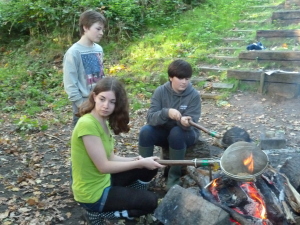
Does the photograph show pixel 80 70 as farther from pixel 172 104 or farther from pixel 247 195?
pixel 247 195

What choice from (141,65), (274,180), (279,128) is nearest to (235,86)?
(279,128)

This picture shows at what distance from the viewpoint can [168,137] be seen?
3719mm

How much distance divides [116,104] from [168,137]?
3.30ft

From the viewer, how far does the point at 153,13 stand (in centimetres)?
1034

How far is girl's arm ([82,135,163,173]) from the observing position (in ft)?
8.80

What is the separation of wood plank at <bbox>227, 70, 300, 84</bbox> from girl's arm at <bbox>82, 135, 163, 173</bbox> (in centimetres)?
421

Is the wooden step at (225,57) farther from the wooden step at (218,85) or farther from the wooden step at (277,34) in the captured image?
the wooden step at (277,34)

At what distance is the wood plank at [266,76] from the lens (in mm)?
6215

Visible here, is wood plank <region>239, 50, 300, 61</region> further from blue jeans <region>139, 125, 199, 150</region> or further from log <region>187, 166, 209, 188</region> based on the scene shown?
log <region>187, 166, 209, 188</region>

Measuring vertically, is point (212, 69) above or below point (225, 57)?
below

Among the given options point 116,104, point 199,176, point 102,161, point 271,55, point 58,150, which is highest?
point 116,104

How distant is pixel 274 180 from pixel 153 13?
26.2 ft

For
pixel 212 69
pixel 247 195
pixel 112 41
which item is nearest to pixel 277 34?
pixel 212 69

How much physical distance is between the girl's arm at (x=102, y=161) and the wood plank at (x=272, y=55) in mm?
4782
